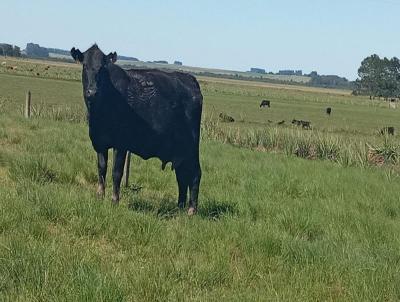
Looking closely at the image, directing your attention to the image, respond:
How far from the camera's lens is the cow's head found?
6520mm

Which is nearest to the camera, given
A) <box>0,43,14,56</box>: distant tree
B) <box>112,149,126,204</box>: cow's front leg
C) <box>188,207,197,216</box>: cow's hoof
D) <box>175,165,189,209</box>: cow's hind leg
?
<box>112,149,126,204</box>: cow's front leg

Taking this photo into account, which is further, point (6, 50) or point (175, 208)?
point (6, 50)

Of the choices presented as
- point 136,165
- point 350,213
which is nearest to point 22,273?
point 350,213

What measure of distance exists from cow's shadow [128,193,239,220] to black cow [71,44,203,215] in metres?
0.23

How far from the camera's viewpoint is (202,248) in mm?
5230

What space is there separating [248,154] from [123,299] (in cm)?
1231

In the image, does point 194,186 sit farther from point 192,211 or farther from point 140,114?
point 140,114

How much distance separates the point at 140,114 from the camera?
706 centimetres

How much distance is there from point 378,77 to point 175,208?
460 feet

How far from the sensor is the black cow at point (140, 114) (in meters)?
6.73

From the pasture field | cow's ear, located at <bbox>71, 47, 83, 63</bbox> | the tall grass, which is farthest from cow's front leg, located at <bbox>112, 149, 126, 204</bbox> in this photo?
the tall grass

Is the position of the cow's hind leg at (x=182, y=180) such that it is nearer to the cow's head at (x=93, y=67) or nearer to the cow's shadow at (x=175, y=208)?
the cow's shadow at (x=175, y=208)

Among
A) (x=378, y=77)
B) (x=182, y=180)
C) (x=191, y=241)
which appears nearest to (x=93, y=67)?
(x=182, y=180)

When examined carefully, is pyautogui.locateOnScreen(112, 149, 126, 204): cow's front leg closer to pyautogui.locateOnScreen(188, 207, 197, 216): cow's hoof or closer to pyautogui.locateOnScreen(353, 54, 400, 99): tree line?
pyautogui.locateOnScreen(188, 207, 197, 216): cow's hoof
